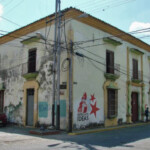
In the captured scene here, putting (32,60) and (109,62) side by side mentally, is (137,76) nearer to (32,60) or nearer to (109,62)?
(109,62)

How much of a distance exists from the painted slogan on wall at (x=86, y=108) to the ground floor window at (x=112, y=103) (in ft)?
4.93

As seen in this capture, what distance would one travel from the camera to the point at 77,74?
43.7 ft

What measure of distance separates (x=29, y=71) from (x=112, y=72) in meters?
5.74

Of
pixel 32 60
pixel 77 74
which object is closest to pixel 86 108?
pixel 77 74

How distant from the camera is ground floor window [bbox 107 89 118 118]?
1574 cm

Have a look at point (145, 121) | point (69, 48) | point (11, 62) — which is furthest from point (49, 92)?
point (145, 121)

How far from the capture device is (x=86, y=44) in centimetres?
1420

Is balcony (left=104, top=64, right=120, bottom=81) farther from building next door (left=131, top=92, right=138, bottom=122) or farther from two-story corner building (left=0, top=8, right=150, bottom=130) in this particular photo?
building next door (left=131, top=92, right=138, bottom=122)

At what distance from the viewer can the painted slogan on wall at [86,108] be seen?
523 inches

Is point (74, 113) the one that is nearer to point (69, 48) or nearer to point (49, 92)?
point (49, 92)

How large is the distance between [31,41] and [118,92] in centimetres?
712

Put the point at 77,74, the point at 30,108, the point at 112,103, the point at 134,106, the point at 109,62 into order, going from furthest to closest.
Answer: the point at 134,106
the point at 109,62
the point at 112,103
the point at 30,108
the point at 77,74

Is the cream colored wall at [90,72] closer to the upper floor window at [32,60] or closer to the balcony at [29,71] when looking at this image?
the balcony at [29,71]

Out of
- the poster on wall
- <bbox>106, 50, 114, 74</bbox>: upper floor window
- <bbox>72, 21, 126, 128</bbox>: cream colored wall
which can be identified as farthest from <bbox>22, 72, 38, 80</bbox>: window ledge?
<bbox>106, 50, 114, 74</bbox>: upper floor window
